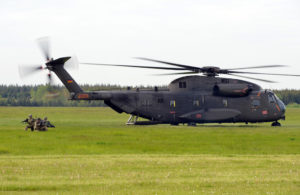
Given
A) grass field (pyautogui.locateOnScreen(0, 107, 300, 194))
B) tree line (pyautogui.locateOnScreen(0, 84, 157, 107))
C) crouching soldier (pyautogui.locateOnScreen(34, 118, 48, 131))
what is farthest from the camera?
tree line (pyautogui.locateOnScreen(0, 84, 157, 107))

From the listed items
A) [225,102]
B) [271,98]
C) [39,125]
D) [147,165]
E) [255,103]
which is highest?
[271,98]

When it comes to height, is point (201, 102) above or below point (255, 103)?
above

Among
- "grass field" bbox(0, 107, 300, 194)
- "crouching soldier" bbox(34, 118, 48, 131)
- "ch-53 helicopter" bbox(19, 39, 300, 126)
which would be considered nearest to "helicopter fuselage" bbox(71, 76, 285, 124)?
"ch-53 helicopter" bbox(19, 39, 300, 126)

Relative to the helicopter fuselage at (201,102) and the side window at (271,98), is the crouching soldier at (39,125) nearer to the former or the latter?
the helicopter fuselage at (201,102)

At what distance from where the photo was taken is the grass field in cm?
1627

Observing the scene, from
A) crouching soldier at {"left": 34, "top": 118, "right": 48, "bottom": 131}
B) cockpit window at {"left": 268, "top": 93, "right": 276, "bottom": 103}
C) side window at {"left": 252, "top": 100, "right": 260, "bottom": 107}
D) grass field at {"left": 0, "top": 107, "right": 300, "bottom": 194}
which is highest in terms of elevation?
cockpit window at {"left": 268, "top": 93, "right": 276, "bottom": 103}

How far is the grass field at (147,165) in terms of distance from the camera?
53.4 feet

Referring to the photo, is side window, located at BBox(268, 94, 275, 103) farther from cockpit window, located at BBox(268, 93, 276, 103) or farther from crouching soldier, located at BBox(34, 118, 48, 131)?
crouching soldier, located at BBox(34, 118, 48, 131)

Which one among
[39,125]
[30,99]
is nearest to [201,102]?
[39,125]

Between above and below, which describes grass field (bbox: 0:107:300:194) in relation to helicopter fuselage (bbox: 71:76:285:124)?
below

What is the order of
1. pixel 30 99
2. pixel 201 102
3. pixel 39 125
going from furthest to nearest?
pixel 30 99, pixel 201 102, pixel 39 125

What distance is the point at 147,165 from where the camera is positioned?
21688mm

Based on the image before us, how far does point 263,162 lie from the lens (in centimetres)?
2286

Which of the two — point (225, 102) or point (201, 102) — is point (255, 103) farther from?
point (201, 102)
